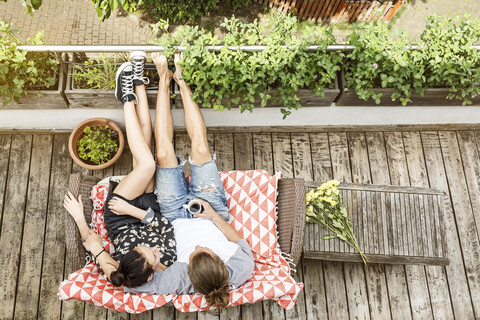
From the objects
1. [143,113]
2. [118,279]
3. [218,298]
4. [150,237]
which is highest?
[143,113]

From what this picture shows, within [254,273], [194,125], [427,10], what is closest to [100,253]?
[254,273]

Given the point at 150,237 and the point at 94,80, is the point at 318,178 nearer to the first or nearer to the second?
the point at 150,237

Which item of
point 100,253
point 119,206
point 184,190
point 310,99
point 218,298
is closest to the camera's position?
point 218,298

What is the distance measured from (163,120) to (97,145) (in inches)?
26.1

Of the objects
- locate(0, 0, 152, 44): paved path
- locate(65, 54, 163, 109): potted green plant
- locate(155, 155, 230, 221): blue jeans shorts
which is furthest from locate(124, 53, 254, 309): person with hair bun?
locate(0, 0, 152, 44): paved path

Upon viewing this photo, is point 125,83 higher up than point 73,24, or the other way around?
point 73,24

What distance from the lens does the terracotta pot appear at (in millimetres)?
2959

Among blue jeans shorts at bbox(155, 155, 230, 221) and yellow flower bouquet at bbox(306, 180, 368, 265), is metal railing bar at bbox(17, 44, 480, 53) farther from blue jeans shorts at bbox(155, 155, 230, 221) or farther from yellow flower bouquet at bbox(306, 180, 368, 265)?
yellow flower bouquet at bbox(306, 180, 368, 265)

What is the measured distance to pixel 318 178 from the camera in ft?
10.8

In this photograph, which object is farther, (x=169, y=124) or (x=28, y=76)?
(x=169, y=124)

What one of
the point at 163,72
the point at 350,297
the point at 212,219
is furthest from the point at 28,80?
the point at 350,297

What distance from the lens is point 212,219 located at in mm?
2455

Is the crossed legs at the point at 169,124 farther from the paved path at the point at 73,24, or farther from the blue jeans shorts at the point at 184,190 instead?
the paved path at the point at 73,24

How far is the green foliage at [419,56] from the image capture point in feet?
8.34
